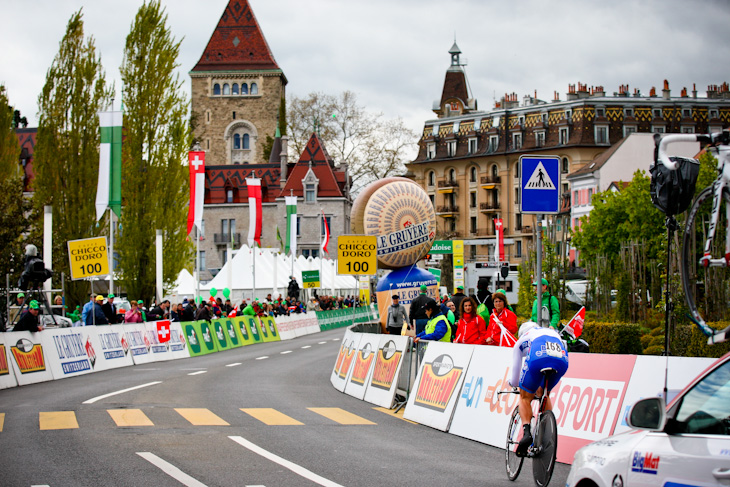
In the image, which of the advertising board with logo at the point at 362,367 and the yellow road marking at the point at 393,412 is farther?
the advertising board with logo at the point at 362,367

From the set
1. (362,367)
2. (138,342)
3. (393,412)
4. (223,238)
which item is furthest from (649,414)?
(223,238)

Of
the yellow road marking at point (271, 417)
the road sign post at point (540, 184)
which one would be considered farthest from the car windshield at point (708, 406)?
the yellow road marking at point (271, 417)

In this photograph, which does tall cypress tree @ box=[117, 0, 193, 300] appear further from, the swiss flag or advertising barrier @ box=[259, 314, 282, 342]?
the swiss flag

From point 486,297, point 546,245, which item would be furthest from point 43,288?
point 546,245

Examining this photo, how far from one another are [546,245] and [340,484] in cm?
2346

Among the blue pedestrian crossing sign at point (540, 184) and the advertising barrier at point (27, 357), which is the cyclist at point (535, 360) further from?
the advertising barrier at point (27, 357)

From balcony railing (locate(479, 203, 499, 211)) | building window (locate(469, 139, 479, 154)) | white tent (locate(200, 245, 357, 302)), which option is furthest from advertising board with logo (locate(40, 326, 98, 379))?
building window (locate(469, 139, 479, 154))

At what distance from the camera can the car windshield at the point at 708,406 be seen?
4.62 m

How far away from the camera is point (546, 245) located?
3127 centimetres

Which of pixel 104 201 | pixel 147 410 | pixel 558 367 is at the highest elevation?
pixel 104 201

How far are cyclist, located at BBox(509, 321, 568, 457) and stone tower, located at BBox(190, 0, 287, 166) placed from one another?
368 feet

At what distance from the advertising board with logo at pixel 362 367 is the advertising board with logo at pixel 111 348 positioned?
8273mm

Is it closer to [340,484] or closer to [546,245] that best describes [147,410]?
[340,484]

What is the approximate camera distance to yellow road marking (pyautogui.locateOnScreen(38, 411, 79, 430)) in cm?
1269
